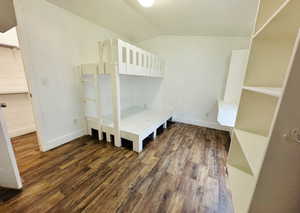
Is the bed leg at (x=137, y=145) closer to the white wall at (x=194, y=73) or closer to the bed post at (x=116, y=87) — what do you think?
the bed post at (x=116, y=87)

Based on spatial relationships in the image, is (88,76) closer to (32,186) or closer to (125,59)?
(125,59)

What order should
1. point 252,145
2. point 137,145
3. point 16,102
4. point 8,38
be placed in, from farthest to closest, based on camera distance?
1. point 16,102
2. point 8,38
3. point 137,145
4. point 252,145

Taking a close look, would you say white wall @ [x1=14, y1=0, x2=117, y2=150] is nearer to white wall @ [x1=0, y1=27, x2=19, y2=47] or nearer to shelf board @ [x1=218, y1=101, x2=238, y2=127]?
white wall @ [x1=0, y1=27, x2=19, y2=47]

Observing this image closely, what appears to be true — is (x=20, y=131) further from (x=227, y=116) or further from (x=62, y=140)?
(x=227, y=116)

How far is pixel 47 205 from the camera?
1.22 meters

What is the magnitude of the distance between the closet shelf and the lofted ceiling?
52.7 inches

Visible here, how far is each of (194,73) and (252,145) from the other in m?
2.68

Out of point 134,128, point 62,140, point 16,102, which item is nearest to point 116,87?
point 134,128

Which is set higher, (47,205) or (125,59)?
(125,59)

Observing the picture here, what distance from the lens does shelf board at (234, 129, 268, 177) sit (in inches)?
30.6

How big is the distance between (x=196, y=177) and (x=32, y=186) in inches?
77.8

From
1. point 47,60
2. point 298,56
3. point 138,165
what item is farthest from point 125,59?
point 298,56

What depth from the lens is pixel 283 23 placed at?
29.8 inches

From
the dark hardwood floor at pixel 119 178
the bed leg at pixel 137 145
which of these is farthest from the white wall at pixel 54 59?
the bed leg at pixel 137 145
